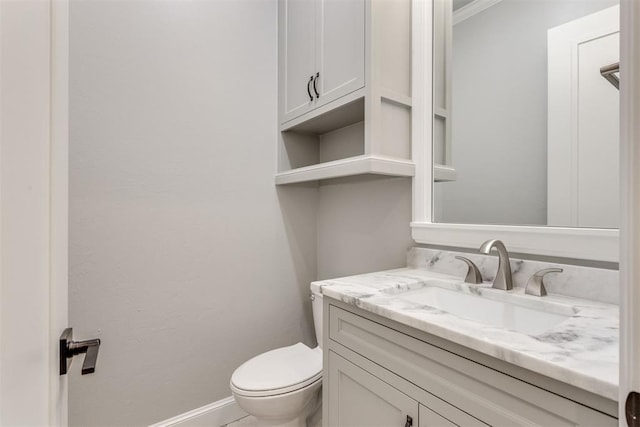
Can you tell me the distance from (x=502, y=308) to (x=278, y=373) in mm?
946

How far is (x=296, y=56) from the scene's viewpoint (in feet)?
5.49

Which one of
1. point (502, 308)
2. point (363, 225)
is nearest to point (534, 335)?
point (502, 308)

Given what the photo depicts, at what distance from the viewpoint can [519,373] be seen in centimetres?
60

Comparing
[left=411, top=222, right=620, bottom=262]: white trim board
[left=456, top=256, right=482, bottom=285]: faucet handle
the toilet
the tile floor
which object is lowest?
the tile floor

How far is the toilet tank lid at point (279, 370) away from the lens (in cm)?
130

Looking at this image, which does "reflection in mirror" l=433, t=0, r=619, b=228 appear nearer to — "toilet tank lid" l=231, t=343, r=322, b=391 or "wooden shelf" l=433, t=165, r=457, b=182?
"wooden shelf" l=433, t=165, r=457, b=182

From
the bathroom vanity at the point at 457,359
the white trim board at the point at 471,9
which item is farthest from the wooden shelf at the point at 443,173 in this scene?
the white trim board at the point at 471,9

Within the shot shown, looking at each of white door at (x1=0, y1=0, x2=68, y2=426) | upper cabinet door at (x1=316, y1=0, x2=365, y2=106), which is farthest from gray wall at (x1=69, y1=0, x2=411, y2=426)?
white door at (x1=0, y1=0, x2=68, y2=426)

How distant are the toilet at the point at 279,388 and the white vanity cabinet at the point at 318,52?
3.09 ft

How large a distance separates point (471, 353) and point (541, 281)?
477 mm

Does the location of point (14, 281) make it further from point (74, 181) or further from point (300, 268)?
point (300, 268)

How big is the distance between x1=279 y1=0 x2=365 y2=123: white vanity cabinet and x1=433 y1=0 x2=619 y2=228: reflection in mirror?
1.29 feet

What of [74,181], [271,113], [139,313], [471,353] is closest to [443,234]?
[471,353]

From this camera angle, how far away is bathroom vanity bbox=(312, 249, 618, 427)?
0.55 metres
